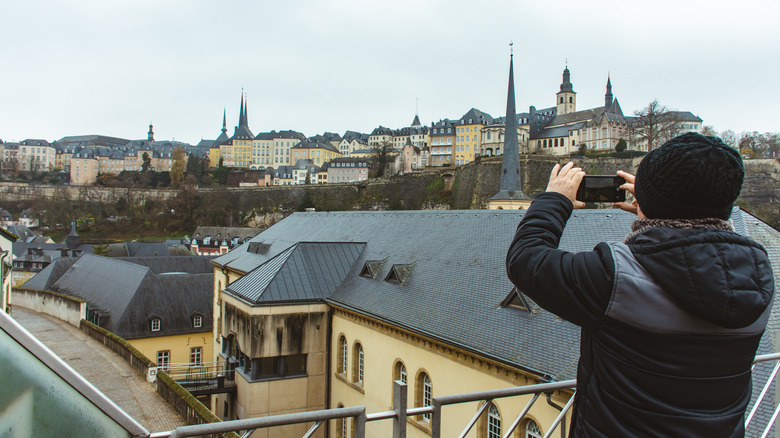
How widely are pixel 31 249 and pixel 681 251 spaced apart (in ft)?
188

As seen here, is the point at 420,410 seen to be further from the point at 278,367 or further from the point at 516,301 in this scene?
the point at 278,367

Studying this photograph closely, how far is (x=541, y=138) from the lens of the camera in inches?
2931

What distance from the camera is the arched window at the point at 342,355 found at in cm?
1563

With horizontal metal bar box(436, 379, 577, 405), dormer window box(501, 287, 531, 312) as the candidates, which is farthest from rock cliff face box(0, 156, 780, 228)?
horizontal metal bar box(436, 379, 577, 405)

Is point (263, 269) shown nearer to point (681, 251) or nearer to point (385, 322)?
point (385, 322)

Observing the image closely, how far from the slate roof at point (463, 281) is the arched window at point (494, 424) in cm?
119

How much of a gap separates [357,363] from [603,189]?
13555mm

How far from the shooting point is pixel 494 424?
1000cm

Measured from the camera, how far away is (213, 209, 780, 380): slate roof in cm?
960

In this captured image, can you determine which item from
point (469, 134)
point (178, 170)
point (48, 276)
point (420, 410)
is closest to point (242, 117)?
point (178, 170)

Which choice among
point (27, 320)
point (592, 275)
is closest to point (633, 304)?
point (592, 275)

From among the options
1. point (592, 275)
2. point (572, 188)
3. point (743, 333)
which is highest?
point (572, 188)

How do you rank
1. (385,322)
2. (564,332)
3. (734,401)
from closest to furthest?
(734,401) → (564,332) → (385,322)

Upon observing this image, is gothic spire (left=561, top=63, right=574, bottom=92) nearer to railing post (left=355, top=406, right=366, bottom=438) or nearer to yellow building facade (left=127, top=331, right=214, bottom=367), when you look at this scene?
yellow building facade (left=127, top=331, right=214, bottom=367)
